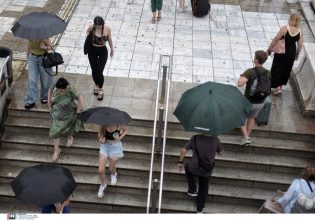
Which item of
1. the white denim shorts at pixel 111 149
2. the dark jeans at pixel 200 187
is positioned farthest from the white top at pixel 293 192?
the white denim shorts at pixel 111 149

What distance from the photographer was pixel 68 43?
10711 millimetres

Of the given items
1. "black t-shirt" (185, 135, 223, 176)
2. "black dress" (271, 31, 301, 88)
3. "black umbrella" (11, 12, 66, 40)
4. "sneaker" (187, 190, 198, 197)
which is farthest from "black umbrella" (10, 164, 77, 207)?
"black dress" (271, 31, 301, 88)

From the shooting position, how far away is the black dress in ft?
27.8

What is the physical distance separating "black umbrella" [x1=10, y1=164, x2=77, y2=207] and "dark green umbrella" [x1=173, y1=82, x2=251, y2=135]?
5.90ft

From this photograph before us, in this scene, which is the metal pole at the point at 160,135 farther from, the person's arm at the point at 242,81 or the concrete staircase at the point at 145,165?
the person's arm at the point at 242,81

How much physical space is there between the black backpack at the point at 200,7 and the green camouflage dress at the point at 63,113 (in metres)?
5.22

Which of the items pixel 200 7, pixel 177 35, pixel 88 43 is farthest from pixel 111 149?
pixel 200 7

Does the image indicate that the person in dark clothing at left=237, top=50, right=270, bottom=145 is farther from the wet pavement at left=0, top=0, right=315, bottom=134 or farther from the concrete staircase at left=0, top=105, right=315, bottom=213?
the wet pavement at left=0, top=0, right=315, bottom=134

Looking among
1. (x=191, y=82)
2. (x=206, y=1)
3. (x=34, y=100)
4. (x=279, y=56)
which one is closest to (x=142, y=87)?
(x=191, y=82)

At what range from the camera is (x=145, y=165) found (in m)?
8.19

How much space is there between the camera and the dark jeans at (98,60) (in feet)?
27.1

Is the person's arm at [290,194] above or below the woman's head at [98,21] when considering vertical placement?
below

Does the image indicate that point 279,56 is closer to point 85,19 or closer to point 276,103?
point 276,103

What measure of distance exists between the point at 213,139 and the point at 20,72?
4781 mm
